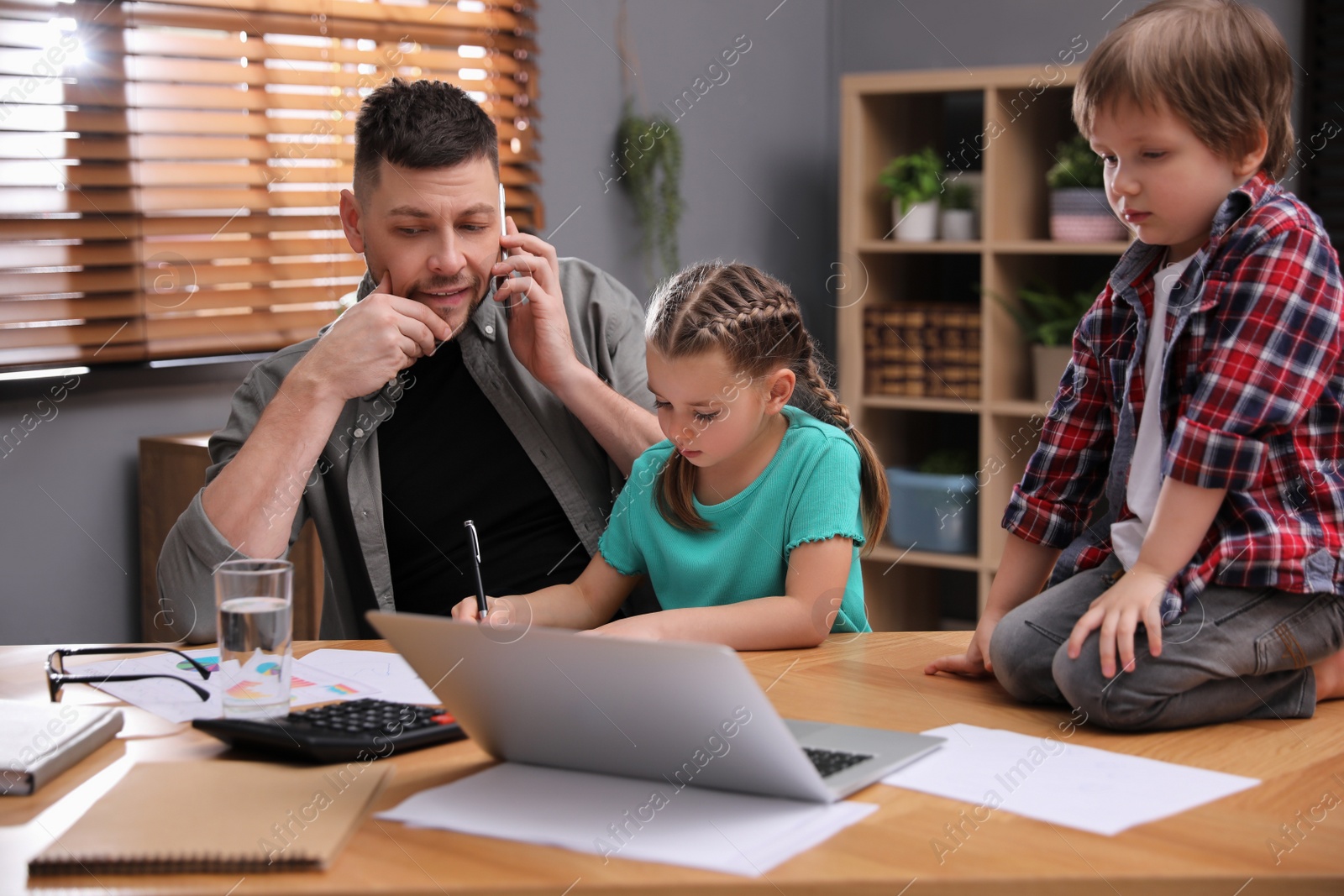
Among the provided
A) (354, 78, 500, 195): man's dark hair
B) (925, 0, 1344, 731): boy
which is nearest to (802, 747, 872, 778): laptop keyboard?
(925, 0, 1344, 731): boy

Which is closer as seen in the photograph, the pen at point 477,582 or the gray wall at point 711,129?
the pen at point 477,582

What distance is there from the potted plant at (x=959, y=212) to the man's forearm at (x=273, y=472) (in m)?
2.14

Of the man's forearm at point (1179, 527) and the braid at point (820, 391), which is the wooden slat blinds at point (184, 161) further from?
the man's forearm at point (1179, 527)

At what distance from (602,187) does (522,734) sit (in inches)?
94.4

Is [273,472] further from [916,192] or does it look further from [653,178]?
[916,192]

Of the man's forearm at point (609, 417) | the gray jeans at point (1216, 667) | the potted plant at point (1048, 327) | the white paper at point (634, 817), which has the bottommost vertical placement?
the white paper at point (634, 817)

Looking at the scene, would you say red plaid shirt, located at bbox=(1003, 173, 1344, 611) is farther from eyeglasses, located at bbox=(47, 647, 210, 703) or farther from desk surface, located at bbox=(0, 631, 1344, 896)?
eyeglasses, located at bbox=(47, 647, 210, 703)

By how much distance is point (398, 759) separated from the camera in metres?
0.95

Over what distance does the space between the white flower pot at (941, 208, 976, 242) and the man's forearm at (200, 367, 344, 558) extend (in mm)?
2136

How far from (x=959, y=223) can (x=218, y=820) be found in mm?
2793

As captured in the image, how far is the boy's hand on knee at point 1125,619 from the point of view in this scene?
1.00 meters

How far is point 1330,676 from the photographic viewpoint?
106 centimetres

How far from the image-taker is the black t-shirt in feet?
5.49

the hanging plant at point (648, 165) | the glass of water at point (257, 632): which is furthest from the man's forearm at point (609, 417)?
the hanging plant at point (648, 165)
